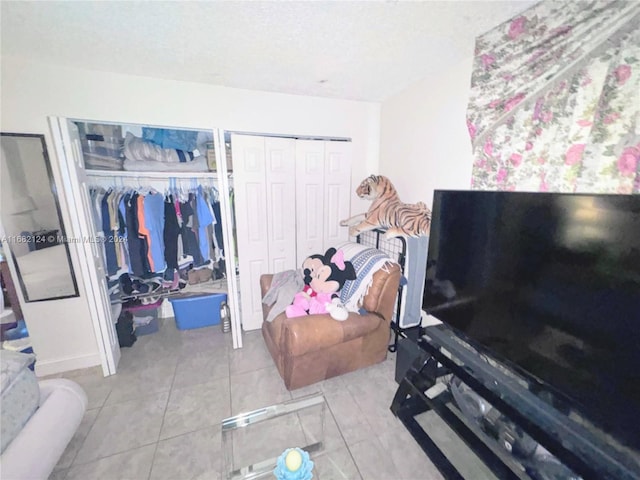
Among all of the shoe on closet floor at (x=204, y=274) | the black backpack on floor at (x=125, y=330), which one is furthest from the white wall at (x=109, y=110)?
the shoe on closet floor at (x=204, y=274)

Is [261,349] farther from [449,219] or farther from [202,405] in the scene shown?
[449,219]

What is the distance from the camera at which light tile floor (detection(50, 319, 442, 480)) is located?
50.8 inches

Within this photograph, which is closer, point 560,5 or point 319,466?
point 560,5

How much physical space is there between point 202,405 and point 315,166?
→ 2071 millimetres

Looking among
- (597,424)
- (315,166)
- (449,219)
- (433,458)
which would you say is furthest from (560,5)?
(433,458)

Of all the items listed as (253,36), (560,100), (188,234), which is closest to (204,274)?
(188,234)

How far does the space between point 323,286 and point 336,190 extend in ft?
3.59

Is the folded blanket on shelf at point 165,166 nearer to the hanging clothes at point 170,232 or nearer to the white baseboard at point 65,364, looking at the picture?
the hanging clothes at point 170,232

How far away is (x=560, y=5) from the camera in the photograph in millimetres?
1025

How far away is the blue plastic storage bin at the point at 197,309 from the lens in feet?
7.98

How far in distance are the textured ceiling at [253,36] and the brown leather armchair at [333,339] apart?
1360 mm

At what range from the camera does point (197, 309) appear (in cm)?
249

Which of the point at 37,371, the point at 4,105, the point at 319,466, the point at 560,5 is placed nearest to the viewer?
the point at 560,5

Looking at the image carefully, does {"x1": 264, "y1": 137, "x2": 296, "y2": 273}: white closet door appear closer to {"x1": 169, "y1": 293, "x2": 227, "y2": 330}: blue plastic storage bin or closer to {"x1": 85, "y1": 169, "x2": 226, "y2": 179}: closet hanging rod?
{"x1": 85, "y1": 169, "x2": 226, "y2": 179}: closet hanging rod
